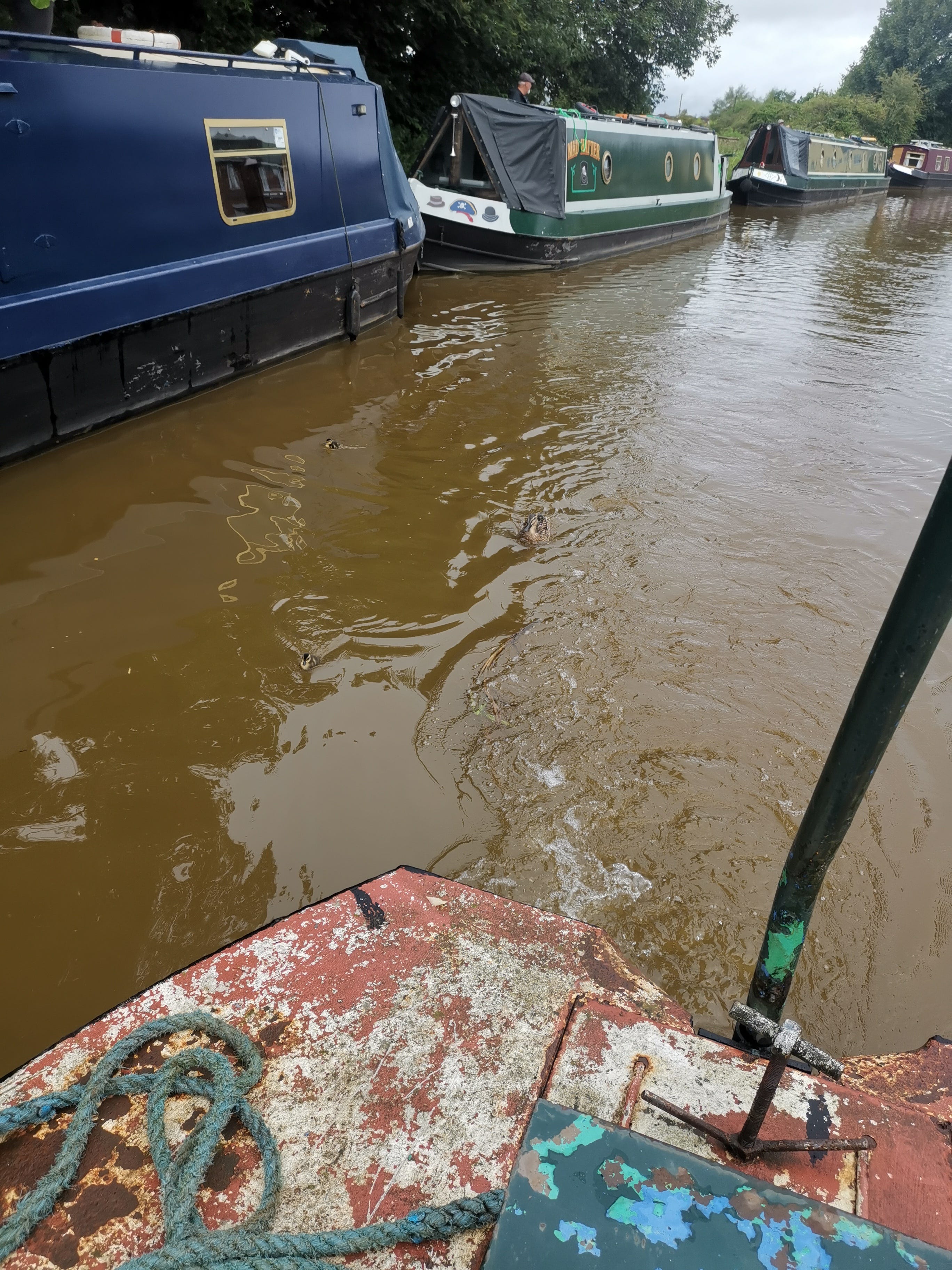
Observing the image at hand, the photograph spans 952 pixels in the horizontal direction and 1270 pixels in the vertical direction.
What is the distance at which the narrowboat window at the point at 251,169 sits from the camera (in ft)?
19.1

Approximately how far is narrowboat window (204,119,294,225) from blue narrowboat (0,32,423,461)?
0.5 inches

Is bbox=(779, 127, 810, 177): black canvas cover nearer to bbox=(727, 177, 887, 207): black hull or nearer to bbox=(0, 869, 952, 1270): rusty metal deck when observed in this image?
bbox=(727, 177, 887, 207): black hull

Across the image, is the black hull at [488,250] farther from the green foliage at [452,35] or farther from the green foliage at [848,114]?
the green foliage at [848,114]

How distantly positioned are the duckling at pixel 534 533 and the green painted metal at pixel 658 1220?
11.3 feet

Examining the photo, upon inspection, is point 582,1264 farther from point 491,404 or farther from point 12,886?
point 491,404

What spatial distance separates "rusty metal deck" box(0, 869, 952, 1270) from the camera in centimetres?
126

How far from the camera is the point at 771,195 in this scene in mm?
23172

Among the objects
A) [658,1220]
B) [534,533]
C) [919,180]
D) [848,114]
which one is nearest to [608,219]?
[534,533]

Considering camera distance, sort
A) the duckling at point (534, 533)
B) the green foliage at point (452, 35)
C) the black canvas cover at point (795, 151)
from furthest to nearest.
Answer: the black canvas cover at point (795, 151) < the green foliage at point (452, 35) < the duckling at point (534, 533)

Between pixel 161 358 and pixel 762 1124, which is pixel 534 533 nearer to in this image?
pixel 161 358

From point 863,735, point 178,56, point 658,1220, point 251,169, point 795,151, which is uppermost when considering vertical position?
point 795,151

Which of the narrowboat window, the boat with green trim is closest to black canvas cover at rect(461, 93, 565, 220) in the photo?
the boat with green trim

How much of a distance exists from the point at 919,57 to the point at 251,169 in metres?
62.6

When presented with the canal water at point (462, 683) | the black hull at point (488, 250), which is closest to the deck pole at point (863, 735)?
the canal water at point (462, 683)
